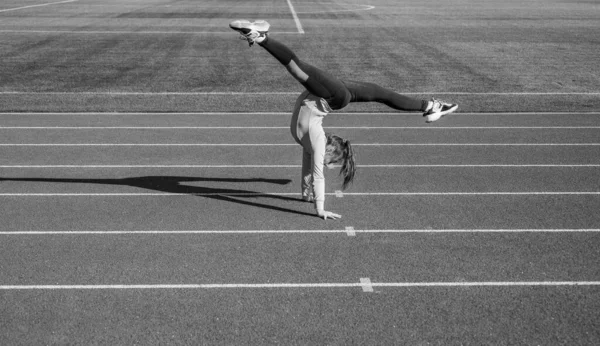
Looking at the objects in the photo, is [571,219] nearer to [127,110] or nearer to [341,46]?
[127,110]

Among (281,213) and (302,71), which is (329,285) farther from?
(302,71)

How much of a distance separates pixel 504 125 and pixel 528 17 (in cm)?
2600

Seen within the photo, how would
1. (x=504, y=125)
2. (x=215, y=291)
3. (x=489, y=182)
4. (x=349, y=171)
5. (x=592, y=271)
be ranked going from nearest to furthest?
(x=215, y=291)
(x=592, y=271)
(x=349, y=171)
(x=489, y=182)
(x=504, y=125)

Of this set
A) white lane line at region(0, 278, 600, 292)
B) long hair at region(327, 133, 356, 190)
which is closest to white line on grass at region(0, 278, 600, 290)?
white lane line at region(0, 278, 600, 292)

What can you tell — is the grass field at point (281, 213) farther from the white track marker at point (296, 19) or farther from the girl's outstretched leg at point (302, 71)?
the white track marker at point (296, 19)

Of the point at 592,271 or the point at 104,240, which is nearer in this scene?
the point at 592,271

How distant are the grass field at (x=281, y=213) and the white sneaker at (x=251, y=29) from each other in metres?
2.33

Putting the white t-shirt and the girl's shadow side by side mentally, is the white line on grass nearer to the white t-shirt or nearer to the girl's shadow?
the white t-shirt

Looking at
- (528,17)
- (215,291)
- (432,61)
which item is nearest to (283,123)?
(215,291)

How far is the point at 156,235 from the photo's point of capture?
28.5 ft

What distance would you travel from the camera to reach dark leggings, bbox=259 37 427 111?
8.09 metres

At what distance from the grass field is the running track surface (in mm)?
30

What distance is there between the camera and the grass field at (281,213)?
655cm

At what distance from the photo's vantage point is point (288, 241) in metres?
8.48
